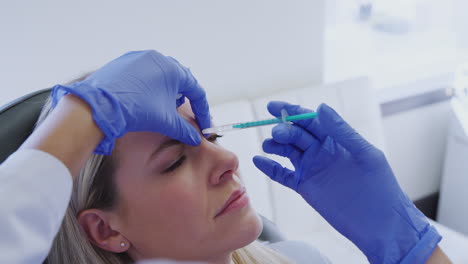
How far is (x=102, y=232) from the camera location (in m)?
1.02

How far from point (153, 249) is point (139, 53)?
434 millimetres

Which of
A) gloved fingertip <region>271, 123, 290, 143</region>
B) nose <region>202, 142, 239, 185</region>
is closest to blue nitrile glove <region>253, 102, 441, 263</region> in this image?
gloved fingertip <region>271, 123, 290, 143</region>

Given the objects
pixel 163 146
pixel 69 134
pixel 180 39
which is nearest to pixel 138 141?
pixel 163 146

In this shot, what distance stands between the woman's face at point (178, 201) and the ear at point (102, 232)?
16mm

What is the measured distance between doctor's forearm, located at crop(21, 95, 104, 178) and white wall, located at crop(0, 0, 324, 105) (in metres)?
0.82

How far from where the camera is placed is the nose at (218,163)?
997 millimetres

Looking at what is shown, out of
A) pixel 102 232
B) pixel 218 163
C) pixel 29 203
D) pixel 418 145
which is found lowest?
pixel 418 145

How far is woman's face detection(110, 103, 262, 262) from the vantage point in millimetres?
962

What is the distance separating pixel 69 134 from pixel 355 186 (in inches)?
27.0

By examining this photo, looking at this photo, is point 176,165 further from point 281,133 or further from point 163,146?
point 281,133

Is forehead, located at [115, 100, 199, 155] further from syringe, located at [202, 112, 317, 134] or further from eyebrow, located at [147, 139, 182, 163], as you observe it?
syringe, located at [202, 112, 317, 134]

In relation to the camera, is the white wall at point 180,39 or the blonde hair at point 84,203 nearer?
the blonde hair at point 84,203

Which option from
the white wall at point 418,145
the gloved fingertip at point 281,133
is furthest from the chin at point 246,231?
the white wall at point 418,145

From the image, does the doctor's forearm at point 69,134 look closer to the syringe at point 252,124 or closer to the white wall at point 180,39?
the syringe at point 252,124
